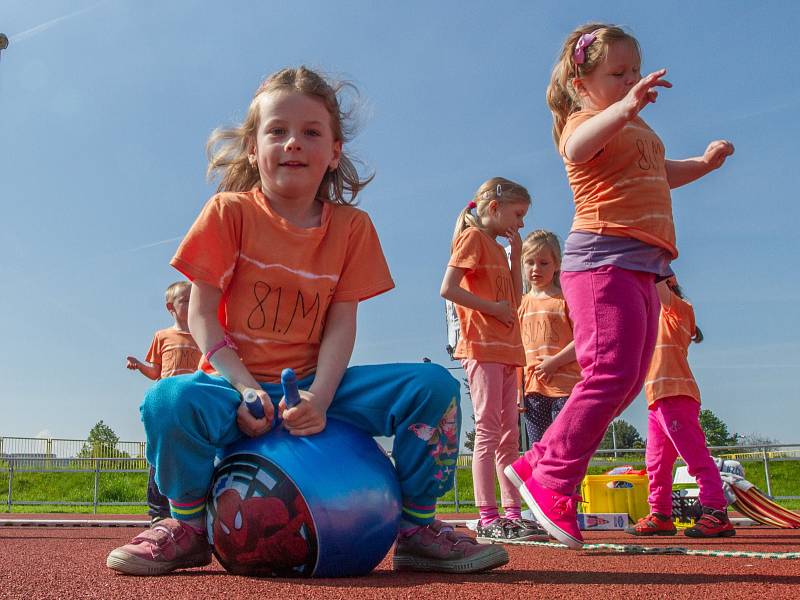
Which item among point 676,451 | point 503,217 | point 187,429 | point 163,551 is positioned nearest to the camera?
point 187,429

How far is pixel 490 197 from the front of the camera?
5.50 metres

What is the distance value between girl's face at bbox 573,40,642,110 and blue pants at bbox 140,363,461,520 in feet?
5.28

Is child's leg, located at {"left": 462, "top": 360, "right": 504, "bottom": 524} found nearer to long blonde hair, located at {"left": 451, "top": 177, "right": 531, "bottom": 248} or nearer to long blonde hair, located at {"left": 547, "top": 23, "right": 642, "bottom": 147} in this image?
long blonde hair, located at {"left": 451, "top": 177, "right": 531, "bottom": 248}

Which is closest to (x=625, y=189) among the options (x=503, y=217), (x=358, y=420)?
(x=358, y=420)

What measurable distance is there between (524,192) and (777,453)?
9690 millimetres

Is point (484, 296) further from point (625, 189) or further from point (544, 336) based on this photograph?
point (625, 189)

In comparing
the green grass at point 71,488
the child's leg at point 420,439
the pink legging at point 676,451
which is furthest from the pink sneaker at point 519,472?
the green grass at point 71,488

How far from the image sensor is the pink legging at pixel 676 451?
5504 millimetres

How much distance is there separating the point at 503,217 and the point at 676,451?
6.87 ft

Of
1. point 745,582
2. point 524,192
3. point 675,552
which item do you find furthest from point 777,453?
point 745,582

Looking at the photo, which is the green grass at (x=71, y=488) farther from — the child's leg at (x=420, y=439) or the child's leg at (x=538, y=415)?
the child's leg at (x=420, y=439)

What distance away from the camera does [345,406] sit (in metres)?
3.03

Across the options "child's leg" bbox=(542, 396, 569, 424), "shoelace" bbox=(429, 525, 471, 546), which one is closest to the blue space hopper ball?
"shoelace" bbox=(429, 525, 471, 546)

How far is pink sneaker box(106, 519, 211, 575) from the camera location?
280cm
